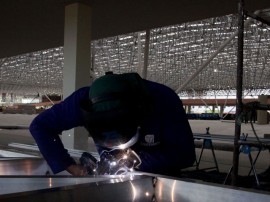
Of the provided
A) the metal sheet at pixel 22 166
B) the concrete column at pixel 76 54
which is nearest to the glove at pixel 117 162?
the metal sheet at pixel 22 166

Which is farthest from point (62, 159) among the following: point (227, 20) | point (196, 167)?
point (227, 20)

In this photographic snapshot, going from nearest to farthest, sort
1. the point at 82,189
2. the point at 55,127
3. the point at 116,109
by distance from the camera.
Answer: the point at 82,189 < the point at 116,109 < the point at 55,127

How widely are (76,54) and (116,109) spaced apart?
26.1 feet

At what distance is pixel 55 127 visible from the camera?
262 centimetres

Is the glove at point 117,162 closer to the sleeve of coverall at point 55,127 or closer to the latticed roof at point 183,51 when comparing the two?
the sleeve of coverall at point 55,127

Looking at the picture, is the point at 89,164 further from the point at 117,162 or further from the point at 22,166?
the point at 22,166

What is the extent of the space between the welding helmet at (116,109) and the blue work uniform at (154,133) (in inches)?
8.9

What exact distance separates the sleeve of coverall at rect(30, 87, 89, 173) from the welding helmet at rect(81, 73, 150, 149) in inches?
16.6

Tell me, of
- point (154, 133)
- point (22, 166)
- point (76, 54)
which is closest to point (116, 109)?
point (154, 133)

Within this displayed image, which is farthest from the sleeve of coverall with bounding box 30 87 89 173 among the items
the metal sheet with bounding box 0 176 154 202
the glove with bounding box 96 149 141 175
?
the metal sheet with bounding box 0 176 154 202

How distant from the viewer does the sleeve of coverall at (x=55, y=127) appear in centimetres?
252

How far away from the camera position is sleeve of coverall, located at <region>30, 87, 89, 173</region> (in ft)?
8.27

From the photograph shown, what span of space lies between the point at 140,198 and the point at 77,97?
107 cm

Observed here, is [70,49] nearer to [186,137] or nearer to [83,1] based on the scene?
[83,1]
